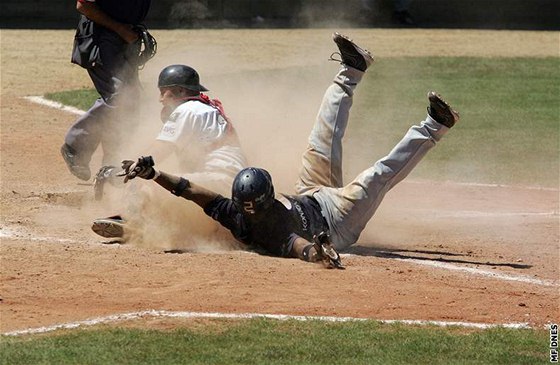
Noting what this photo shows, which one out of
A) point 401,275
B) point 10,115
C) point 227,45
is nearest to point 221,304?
point 401,275

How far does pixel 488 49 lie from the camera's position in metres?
25.5

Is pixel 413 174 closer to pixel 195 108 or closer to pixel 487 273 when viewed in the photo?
pixel 195 108

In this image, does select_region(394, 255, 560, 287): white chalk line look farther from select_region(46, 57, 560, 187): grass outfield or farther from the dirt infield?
select_region(46, 57, 560, 187): grass outfield

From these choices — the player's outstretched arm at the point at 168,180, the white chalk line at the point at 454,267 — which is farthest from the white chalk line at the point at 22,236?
the player's outstretched arm at the point at 168,180

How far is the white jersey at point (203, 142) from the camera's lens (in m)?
9.46

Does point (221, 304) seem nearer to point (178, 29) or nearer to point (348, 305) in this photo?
point (348, 305)

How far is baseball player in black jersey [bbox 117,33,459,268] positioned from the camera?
866 centimetres

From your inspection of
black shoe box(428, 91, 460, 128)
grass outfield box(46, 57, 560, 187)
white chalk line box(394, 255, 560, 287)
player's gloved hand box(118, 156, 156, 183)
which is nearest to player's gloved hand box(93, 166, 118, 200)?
player's gloved hand box(118, 156, 156, 183)

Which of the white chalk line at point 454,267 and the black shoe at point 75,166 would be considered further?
the black shoe at point 75,166

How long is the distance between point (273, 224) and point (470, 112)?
→ 10.1 metres

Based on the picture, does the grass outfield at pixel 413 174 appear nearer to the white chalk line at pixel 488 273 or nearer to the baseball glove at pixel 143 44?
the white chalk line at pixel 488 273

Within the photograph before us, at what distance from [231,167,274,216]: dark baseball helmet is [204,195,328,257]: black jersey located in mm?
117

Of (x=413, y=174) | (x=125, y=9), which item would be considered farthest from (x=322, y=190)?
(x=413, y=174)

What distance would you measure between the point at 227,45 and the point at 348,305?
1644 cm
